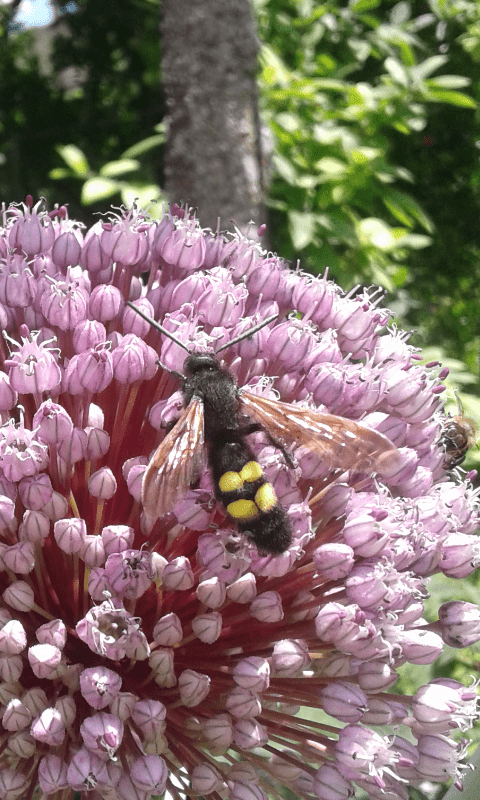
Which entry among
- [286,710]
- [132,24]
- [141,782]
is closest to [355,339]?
[286,710]

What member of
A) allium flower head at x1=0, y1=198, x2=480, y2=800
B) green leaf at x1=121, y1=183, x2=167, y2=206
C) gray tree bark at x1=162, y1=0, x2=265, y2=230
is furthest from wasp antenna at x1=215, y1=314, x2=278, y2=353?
green leaf at x1=121, y1=183, x2=167, y2=206

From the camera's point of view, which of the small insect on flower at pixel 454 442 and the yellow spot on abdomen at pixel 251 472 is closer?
the yellow spot on abdomen at pixel 251 472

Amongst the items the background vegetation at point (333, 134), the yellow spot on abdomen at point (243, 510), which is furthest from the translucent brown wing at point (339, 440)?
the background vegetation at point (333, 134)

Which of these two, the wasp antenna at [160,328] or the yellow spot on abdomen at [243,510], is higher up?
the wasp antenna at [160,328]

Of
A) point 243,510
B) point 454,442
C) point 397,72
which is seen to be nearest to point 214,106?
point 397,72

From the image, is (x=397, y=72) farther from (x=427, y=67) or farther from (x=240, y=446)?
(x=240, y=446)

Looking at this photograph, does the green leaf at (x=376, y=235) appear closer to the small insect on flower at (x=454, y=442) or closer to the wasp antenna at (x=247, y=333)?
the small insect on flower at (x=454, y=442)

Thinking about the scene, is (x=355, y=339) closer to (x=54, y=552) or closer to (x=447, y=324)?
(x=54, y=552)
